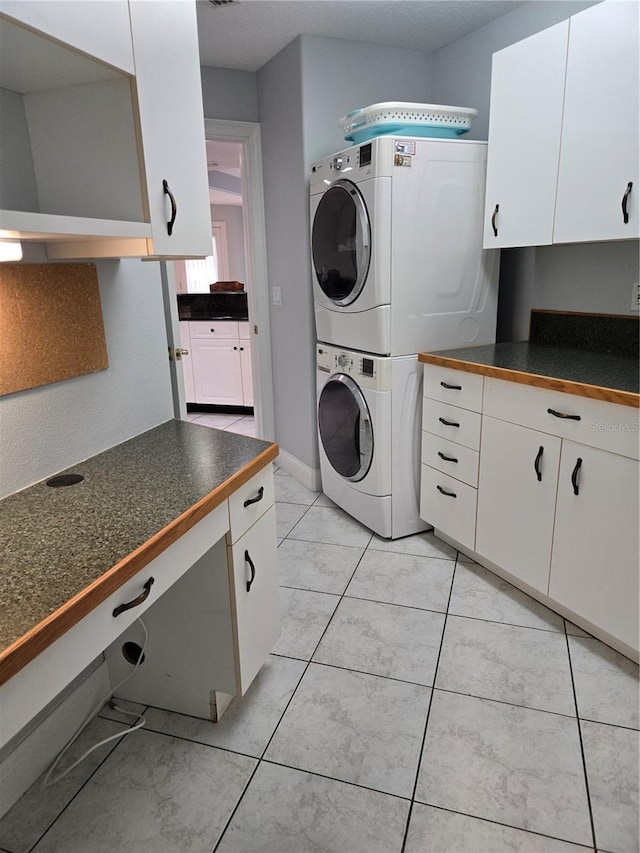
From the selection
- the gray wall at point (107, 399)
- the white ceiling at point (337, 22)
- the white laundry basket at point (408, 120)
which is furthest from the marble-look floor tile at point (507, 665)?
the white ceiling at point (337, 22)

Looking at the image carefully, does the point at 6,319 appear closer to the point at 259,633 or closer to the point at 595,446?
the point at 259,633

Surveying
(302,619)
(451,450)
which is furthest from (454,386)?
(302,619)

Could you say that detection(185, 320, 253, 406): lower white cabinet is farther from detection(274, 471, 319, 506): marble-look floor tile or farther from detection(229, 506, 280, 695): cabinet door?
detection(229, 506, 280, 695): cabinet door

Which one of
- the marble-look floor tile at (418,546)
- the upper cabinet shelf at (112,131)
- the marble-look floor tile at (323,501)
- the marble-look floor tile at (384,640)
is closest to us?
the upper cabinet shelf at (112,131)

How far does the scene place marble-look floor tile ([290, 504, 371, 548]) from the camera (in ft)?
9.21

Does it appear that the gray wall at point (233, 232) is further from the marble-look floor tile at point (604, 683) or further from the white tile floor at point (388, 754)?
the marble-look floor tile at point (604, 683)

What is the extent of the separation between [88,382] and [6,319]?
1.06ft

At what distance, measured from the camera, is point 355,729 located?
167cm

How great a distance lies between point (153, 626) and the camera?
1.69 meters

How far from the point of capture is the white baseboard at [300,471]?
135 inches

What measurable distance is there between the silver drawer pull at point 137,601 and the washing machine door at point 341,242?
→ 5.80 feet

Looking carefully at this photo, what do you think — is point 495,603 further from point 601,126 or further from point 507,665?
point 601,126

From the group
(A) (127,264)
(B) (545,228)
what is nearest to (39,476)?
(A) (127,264)

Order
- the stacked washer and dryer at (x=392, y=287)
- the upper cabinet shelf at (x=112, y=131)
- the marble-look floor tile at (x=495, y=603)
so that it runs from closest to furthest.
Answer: the upper cabinet shelf at (x=112, y=131) → the marble-look floor tile at (x=495, y=603) → the stacked washer and dryer at (x=392, y=287)
